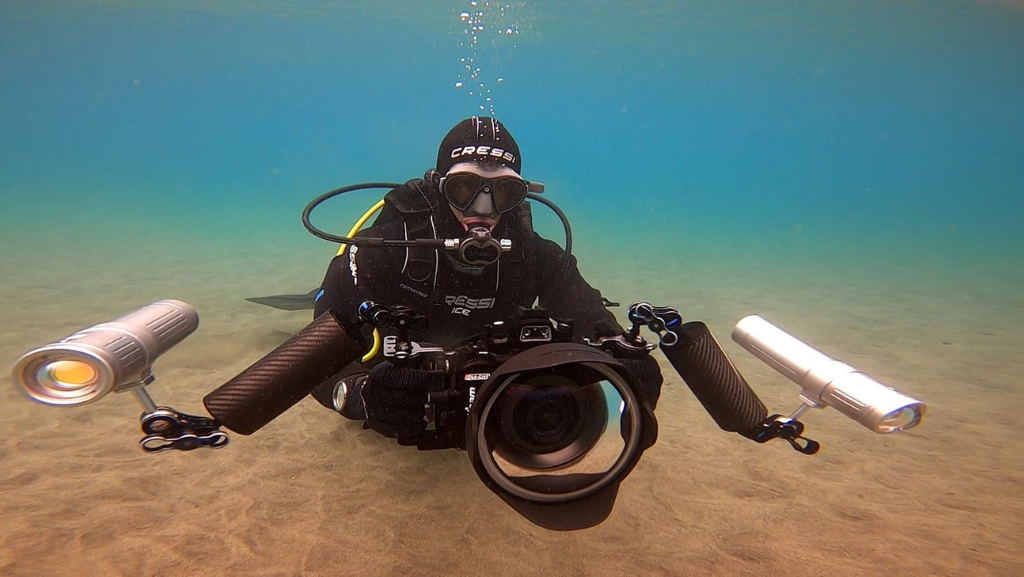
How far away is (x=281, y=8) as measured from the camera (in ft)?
83.0

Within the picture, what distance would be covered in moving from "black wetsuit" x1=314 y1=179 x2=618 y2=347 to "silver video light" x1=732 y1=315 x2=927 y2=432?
120 cm

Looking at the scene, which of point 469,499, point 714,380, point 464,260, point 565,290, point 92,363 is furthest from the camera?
point 565,290

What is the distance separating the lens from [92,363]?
1269 mm

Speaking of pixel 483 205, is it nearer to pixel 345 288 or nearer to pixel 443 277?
pixel 443 277

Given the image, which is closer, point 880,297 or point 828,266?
point 880,297

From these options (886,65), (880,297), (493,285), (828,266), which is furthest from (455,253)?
(886,65)

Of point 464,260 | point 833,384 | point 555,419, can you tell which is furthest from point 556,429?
point 464,260

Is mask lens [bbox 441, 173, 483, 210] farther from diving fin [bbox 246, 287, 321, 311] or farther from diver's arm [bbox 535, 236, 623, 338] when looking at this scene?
diving fin [bbox 246, 287, 321, 311]

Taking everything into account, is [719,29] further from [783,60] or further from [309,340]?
[309,340]

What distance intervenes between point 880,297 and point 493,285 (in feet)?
34.7

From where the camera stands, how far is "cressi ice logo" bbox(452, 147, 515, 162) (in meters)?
3.03

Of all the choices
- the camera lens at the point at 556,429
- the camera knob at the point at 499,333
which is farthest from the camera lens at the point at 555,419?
the camera knob at the point at 499,333

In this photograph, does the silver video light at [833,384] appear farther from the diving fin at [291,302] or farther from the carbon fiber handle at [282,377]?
the diving fin at [291,302]

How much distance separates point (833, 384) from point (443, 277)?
2.27 m
